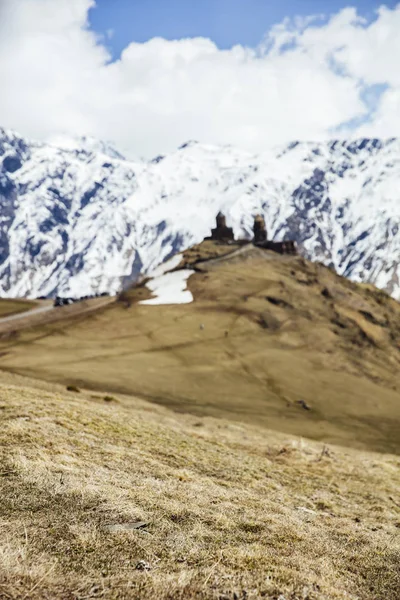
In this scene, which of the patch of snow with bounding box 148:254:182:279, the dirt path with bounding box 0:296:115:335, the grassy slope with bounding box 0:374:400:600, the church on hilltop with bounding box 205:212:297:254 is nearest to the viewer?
the grassy slope with bounding box 0:374:400:600

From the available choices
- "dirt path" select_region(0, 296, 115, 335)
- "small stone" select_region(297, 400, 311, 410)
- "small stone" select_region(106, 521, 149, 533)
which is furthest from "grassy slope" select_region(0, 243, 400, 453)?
"small stone" select_region(106, 521, 149, 533)

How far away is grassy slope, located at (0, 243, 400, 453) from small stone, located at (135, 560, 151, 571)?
38.1 metres

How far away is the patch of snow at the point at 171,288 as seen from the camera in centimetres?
10100

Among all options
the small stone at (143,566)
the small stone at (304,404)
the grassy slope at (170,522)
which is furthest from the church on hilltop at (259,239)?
the small stone at (143,566)

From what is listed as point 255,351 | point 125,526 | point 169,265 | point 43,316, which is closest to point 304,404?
point 255,351

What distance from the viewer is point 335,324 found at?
317 ft

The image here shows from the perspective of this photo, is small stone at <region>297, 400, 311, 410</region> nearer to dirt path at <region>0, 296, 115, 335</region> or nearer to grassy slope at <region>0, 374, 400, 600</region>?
grassy slope at <region>0, 374, 400, 600</region>

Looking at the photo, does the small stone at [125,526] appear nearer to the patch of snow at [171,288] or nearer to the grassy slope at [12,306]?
the patch of snow at [171,288]

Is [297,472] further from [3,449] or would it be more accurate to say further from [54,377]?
[54,377]

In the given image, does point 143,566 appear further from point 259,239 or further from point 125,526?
point 259,239

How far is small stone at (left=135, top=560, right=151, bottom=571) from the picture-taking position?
28.8ft

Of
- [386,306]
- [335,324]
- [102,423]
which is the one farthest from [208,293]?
[102,423]

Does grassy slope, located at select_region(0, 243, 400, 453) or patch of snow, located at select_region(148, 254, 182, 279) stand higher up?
patch of snow, located at select_region(148, 254, 182, 279)

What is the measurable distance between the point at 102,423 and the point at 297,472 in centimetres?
832
